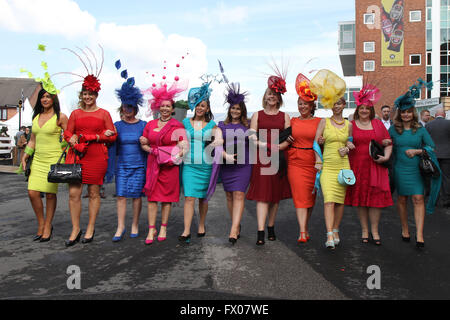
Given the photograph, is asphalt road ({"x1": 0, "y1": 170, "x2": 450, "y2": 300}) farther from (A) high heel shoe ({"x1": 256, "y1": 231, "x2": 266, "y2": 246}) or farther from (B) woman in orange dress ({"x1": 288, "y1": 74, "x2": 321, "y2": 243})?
(B) woman in orange dress ({"x1": 288, "y1": 74, "x2": 321, "y2": 243})

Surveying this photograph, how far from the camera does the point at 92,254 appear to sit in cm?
474

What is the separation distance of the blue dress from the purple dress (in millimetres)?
1183

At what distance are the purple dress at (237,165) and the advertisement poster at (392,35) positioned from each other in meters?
42.4

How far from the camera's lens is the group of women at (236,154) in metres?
5.20

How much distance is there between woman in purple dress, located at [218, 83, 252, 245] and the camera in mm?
5336

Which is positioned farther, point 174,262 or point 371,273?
point 174,262

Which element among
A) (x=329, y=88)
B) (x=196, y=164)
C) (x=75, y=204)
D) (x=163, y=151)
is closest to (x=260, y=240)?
(x=196, y=164)

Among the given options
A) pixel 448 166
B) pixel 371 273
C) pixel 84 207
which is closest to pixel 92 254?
pixel 371 273

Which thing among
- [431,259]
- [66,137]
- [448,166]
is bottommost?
[431,259]

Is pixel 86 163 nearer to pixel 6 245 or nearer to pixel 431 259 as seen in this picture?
pixel 6 245

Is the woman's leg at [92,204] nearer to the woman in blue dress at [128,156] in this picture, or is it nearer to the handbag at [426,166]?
the woman in blue dress at [128,156]

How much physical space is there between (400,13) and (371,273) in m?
45.1

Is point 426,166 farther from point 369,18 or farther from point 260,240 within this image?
point 369,18
